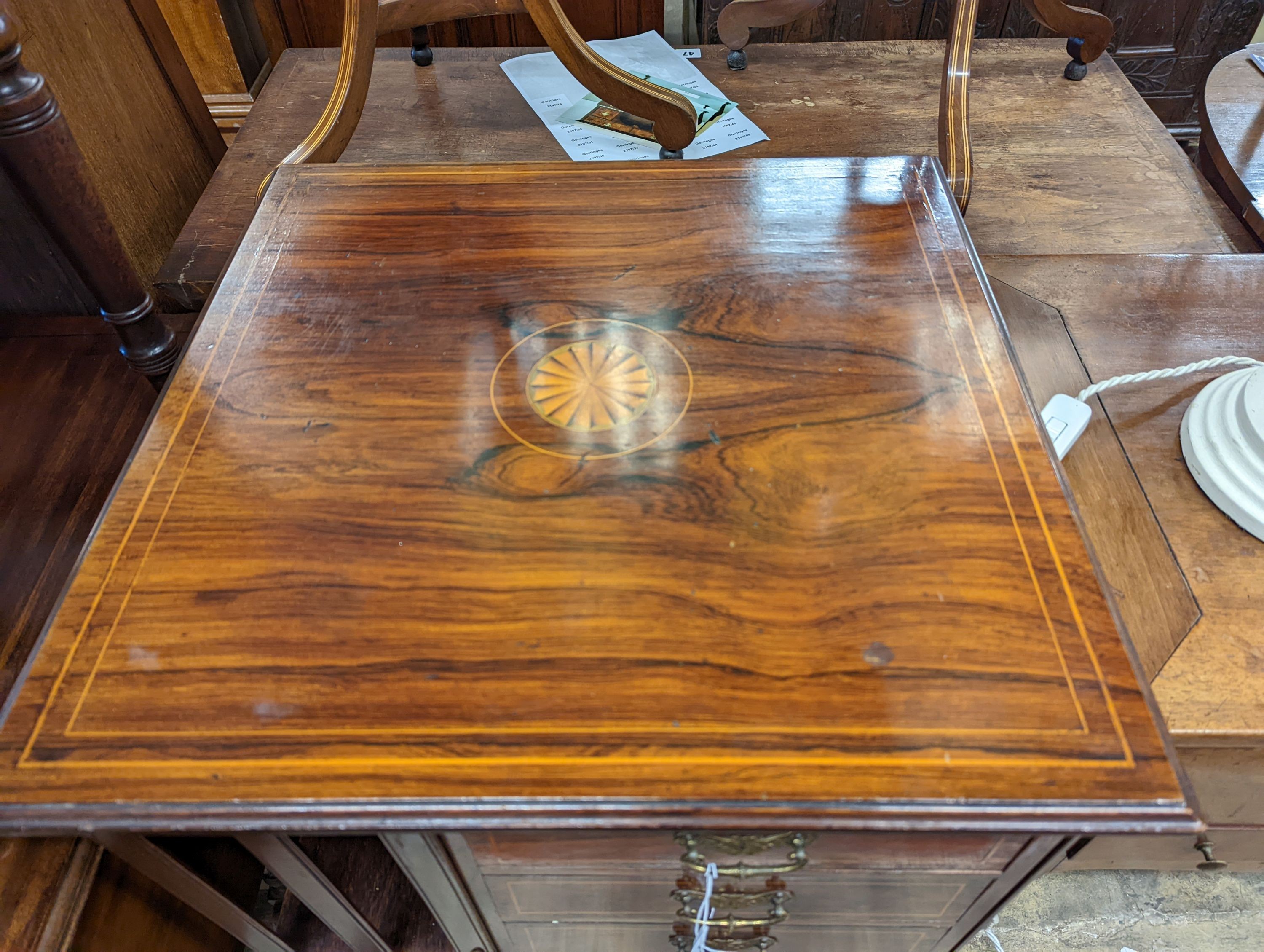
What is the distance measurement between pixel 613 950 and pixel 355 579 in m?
0.63

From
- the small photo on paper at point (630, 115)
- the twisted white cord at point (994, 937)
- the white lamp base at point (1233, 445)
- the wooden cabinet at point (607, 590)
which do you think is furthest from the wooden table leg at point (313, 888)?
the small photo on paper at point (630, 115)

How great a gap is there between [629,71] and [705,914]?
4.71 ft

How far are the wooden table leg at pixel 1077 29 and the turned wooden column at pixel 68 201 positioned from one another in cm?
155

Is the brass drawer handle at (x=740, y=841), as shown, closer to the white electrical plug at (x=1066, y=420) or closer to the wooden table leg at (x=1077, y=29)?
the white electrical plug at (x=1066, y=420)

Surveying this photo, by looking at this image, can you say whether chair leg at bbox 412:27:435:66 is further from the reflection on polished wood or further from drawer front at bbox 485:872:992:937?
drawer front at bbox 485:872:992:937

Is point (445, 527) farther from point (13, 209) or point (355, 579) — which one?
point (13, 209)

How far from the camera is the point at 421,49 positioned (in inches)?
65.6

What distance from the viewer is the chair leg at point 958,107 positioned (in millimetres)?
1047

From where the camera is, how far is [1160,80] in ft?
6.95

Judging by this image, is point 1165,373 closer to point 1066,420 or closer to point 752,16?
point 1066,420

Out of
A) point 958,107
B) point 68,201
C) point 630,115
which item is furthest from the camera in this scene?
point 630,115

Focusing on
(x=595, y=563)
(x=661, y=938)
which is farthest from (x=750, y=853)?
(x=661, y=938)

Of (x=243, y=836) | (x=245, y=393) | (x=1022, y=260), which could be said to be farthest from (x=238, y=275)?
(x=1022, y=260)

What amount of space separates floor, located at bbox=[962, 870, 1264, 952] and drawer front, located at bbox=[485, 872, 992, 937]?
52cm
